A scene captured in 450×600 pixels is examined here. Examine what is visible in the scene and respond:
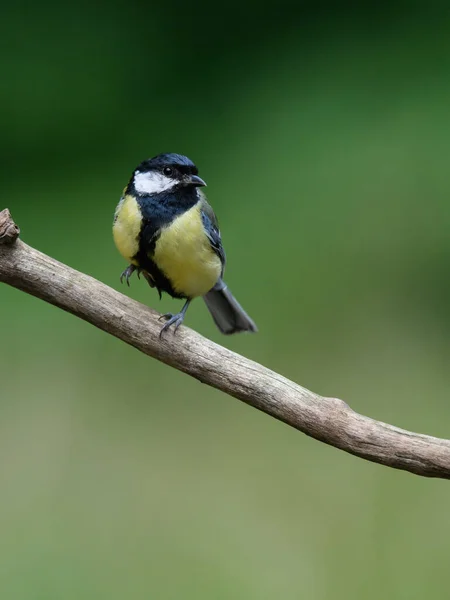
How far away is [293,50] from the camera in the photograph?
309cm

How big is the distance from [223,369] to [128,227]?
0.38 m

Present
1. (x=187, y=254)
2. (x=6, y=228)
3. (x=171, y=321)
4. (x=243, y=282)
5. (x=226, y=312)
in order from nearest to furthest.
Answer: (x=6, y=228) < (x=171, y=321) < (x=187, y=254) < (x=226, y=312) < (x=243, y=282)

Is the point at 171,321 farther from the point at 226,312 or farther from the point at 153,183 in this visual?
the point at 226,312

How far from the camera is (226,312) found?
2.12 meters

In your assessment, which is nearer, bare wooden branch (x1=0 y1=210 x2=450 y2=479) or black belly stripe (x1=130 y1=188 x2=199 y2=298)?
bare wooden branch (x1=0 y1=210 x2=450 y2=479)

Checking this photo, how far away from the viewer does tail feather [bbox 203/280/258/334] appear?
211 centimetres

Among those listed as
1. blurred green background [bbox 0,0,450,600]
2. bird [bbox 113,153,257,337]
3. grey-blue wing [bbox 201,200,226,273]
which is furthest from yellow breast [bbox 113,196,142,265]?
blurred green background [bbox 0,0,450,600]

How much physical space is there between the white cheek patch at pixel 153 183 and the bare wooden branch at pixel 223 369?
0.26 meters

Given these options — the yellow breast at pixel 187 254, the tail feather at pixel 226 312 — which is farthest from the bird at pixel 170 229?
the tail feather at pixel 226 312

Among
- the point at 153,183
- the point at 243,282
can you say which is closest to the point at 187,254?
the point at 153,183

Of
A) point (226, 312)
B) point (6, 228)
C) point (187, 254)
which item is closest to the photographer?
point (6, 228)

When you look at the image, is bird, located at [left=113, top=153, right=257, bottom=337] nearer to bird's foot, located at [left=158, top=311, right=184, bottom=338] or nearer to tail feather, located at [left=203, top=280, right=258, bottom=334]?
bird's foot, located at [left=158, top=311, right=184, bottom=338]

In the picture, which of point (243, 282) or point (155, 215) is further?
point (243, 282)

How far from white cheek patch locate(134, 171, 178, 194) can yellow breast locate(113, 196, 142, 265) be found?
3 cm
